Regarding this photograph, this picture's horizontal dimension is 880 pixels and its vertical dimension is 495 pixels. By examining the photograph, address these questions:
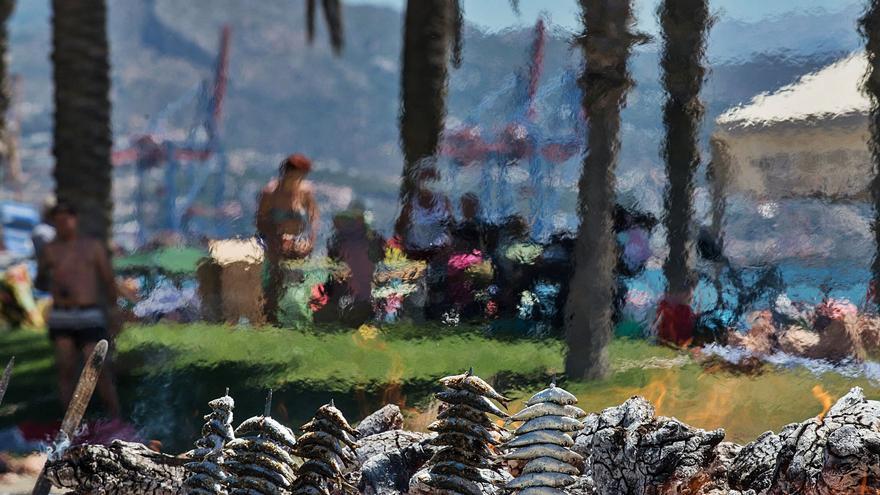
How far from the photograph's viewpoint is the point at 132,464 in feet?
18.3

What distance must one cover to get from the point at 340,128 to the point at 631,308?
105 inches

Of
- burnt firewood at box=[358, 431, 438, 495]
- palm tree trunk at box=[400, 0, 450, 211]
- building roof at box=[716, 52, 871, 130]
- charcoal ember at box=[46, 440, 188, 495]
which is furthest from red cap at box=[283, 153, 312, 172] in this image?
burnt firewood at box=[358, 431, 438, 495]

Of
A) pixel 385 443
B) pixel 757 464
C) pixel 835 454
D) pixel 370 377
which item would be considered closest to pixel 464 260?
pixel 370 377

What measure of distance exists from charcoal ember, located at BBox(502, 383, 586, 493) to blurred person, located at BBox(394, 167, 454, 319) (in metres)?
3.06

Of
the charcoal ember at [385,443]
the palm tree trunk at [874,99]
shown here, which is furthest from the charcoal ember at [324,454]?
the palm tree trunk at [874,99]

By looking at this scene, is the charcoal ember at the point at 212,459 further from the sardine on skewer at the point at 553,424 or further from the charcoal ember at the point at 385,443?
the sardine on skewer at the point at 553,424

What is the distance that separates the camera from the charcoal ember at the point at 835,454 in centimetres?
407

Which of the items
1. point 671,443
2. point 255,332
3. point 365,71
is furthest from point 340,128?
point 671,443

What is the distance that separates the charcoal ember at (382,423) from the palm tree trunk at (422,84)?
1880 millimetres

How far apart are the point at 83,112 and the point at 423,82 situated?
3.23 metres

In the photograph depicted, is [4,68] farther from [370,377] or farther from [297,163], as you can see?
[370,377]

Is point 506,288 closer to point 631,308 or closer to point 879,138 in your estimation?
point 631,308

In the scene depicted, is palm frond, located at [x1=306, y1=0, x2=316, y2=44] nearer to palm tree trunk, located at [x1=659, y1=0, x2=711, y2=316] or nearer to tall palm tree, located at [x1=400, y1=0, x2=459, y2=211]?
tall palm tree, located at [x1=400, y1=0, x2=459, y2=211]

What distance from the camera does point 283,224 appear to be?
8156mm
